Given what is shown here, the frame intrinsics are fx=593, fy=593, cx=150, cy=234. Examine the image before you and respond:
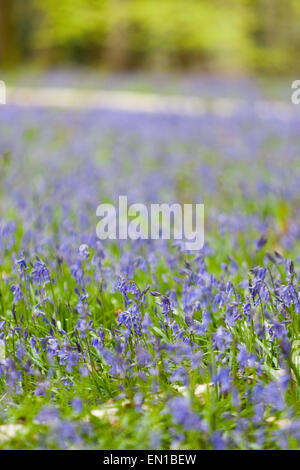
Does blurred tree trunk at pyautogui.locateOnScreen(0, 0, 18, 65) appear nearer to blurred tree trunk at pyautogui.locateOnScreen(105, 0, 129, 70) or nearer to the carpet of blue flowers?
blurred tree trunk at pyautogui.locateOnScreen(105, 0, 129, 70)

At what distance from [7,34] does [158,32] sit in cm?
655

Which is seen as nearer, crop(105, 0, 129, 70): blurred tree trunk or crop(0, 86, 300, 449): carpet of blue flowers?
crop(0, 86, 300, 449): carpet of blue flowers

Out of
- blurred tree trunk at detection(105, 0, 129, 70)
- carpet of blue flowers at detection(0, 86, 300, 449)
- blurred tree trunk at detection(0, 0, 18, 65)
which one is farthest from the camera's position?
blurred tree trunk at detection(105, 0, 129, 70)

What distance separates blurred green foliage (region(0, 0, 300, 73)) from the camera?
23.8 meters

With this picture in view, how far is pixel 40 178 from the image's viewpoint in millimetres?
5965

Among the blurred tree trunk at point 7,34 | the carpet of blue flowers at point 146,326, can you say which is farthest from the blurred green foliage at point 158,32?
the carpet of blue flowers at point 146,326

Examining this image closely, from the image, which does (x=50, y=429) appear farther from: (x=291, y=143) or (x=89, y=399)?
(x=291, y=143)

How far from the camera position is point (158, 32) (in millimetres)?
25109

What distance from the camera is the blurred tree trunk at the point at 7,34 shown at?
21.6 meters

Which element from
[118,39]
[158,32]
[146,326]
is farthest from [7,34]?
[146,326]

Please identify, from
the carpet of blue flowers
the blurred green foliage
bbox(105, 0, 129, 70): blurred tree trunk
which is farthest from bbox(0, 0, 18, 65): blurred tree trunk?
the carpet of blue flowers

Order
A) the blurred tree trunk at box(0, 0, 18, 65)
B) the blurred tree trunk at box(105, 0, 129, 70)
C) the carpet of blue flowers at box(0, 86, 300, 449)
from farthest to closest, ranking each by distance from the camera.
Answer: the blurred tree trunk at box(105, 0, 129, 70) < the blurred tree trunk at box(0, 0, 18, 65) < the carpet of blue flowers at box(0, 86, 300, 449)

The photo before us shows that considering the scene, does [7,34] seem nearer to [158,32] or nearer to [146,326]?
[158,32]
